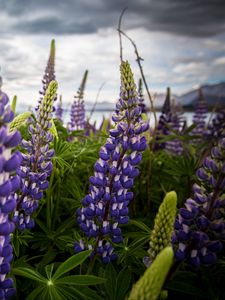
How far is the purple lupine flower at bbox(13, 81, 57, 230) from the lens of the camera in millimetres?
1888

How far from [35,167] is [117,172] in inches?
17.7

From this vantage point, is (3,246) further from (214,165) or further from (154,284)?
(214,165)

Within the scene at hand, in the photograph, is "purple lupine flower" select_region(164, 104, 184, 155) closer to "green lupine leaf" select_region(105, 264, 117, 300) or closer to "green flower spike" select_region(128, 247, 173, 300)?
"green lupine leaf" select_region(105, 264, 117, 300)

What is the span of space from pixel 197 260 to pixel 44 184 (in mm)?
876

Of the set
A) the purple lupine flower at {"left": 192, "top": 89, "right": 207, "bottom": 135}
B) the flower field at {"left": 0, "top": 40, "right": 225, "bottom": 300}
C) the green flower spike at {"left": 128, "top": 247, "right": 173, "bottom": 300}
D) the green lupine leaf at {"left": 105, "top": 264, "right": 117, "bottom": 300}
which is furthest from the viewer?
the purple lupine flower at {"left": 192, "top": 89, "right": 207, "bottom": 135}

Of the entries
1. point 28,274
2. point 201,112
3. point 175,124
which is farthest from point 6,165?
point 201,112

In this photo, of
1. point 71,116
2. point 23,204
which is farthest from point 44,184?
point 71,116

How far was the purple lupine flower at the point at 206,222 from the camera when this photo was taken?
1.47 metres

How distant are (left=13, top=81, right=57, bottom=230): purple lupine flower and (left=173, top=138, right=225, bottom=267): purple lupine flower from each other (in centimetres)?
78

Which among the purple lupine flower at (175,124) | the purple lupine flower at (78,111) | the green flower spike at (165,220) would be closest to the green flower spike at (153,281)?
the green flower spike at (165,220)

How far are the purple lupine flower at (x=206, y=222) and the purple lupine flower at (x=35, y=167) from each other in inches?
30.6

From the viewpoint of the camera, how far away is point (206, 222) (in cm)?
147

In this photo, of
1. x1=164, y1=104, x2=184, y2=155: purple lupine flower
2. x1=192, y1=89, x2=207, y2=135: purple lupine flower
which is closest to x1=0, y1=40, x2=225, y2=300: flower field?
x1=164, y1=104, x2=184, y2=155: purple lupine flower

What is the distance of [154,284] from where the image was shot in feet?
3.51
